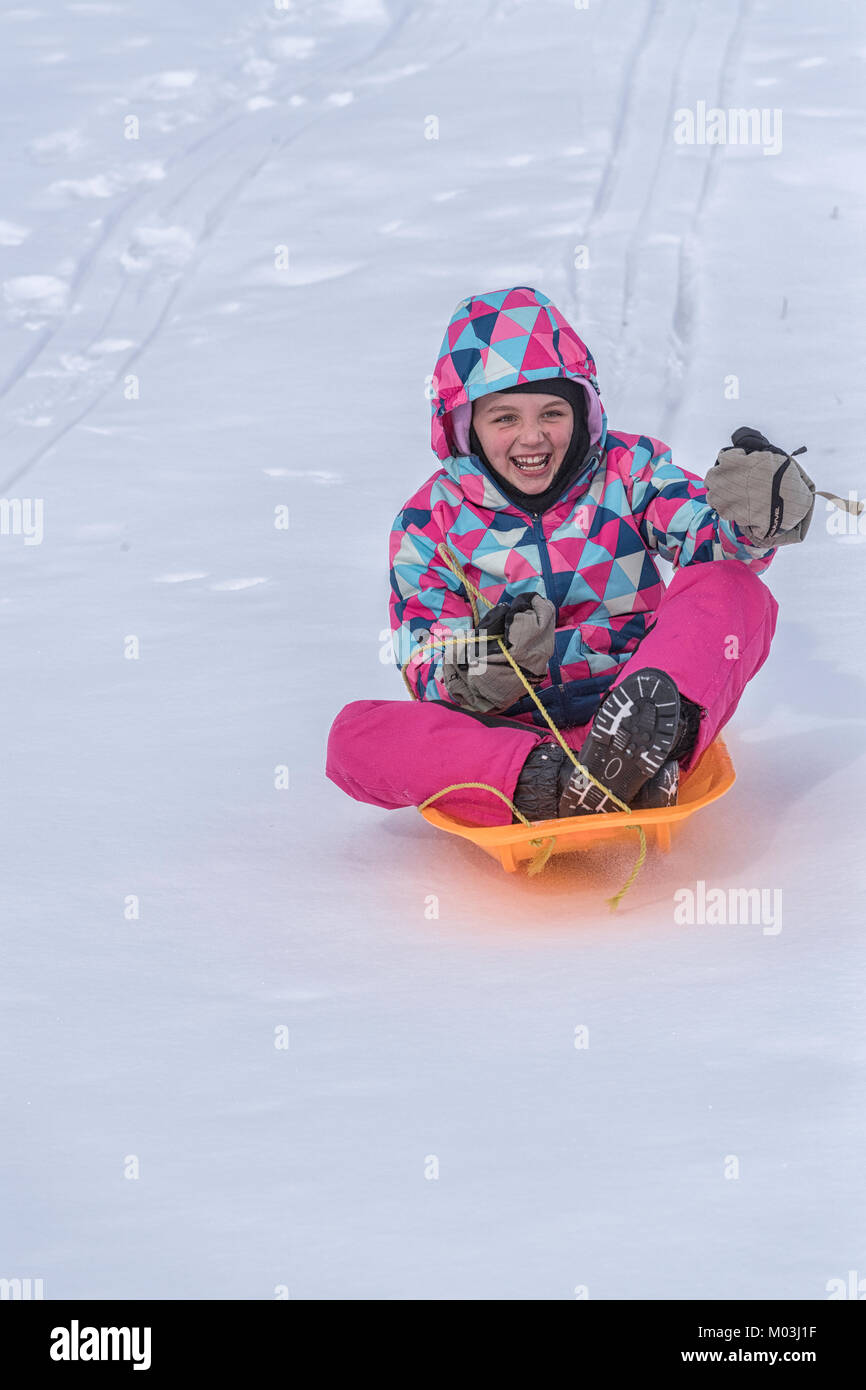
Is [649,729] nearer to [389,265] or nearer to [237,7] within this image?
[389,265]

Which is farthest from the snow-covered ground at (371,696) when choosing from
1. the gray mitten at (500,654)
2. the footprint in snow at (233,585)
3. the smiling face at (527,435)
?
the smiling face at (527,435)

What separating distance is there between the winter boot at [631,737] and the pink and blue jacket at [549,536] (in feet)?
1.10

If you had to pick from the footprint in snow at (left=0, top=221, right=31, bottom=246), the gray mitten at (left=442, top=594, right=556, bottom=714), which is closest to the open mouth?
the gray mitten at (left=442, top=594, right=556, bottom=714)

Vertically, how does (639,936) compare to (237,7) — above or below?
below

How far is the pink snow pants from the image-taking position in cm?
226

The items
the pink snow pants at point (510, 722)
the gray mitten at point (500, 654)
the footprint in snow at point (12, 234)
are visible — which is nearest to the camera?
the pink snow pants at point (510, 722)

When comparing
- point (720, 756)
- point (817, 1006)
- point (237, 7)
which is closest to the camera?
point (817, 1006)

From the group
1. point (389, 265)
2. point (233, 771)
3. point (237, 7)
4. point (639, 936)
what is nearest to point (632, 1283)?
point (639, 936)

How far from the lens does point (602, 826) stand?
2.19m

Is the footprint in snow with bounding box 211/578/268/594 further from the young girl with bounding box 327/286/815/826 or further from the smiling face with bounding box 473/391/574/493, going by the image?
the smiling face with bounding box 473/391/574/493

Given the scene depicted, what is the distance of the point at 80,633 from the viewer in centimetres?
360

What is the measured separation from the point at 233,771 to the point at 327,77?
578cm

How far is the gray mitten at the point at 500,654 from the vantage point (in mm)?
2361

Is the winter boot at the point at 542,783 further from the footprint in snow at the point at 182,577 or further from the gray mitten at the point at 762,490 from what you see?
the footprint in snow at the point at 182,577
